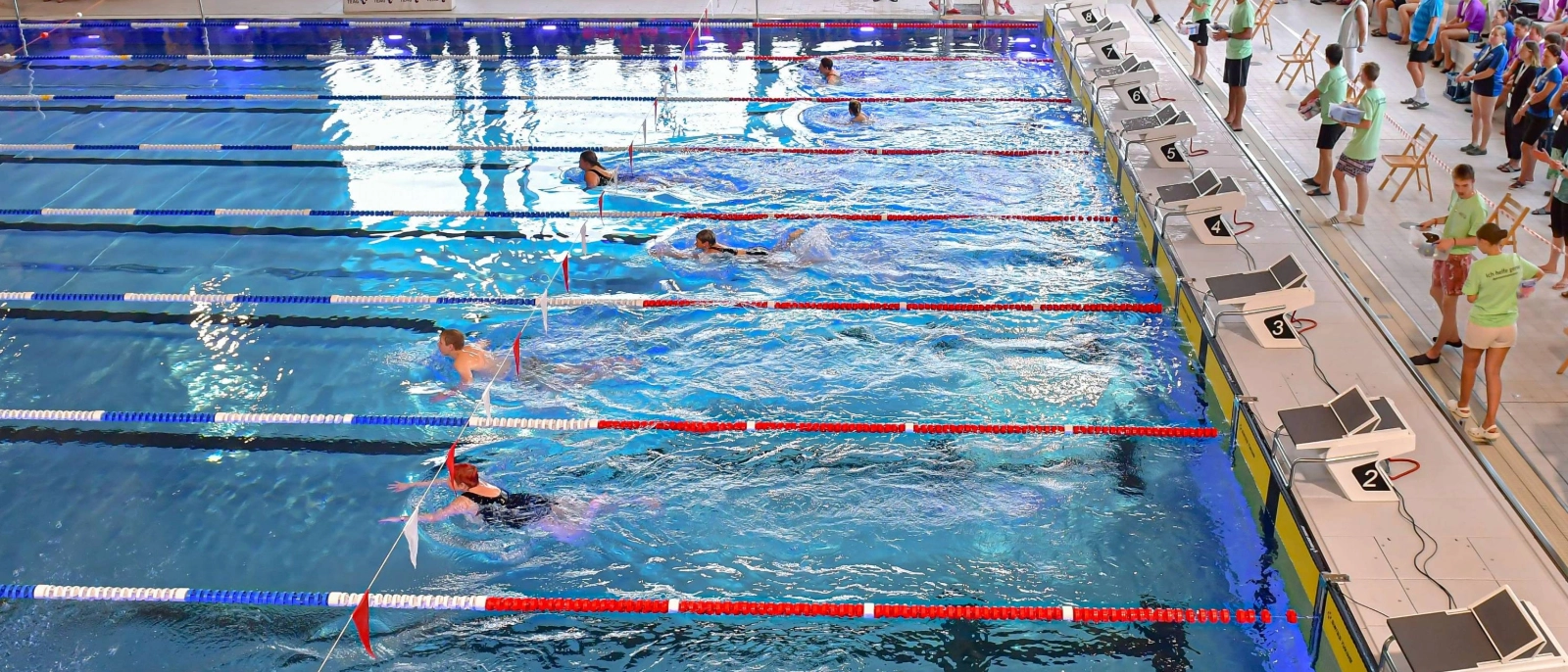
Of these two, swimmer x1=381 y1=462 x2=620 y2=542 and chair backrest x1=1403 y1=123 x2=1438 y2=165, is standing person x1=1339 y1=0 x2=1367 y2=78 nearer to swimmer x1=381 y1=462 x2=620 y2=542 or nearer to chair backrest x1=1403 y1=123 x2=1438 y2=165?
chair backrest x1=1403 y1=123 x2=1438 y2=165

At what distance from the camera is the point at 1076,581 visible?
14.8 ft

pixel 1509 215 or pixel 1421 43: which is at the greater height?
pixel 1421 43

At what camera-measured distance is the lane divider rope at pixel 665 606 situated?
4211 millimetres

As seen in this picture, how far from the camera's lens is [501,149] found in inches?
375

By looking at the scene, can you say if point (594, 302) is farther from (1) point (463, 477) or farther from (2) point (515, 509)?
(1) point (463, 477)

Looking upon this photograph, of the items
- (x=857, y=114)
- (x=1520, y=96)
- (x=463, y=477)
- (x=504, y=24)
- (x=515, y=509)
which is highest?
(x=504, y=24)

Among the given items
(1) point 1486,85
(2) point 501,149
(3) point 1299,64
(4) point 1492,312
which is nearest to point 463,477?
(4) point 1492,312

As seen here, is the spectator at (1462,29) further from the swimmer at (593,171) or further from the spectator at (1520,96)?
the swimmer at (593,171)

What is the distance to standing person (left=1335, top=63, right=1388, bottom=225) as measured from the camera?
7070mm

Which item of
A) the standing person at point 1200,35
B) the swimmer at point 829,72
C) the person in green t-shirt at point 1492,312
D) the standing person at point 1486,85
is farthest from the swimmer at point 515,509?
the standing person at point 1200,35

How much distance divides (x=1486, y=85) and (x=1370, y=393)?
186 inches

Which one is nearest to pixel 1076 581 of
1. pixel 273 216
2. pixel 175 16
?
pixel 273 216

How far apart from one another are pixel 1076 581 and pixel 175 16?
14.1 metres

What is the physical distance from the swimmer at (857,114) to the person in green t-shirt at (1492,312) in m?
5.78
